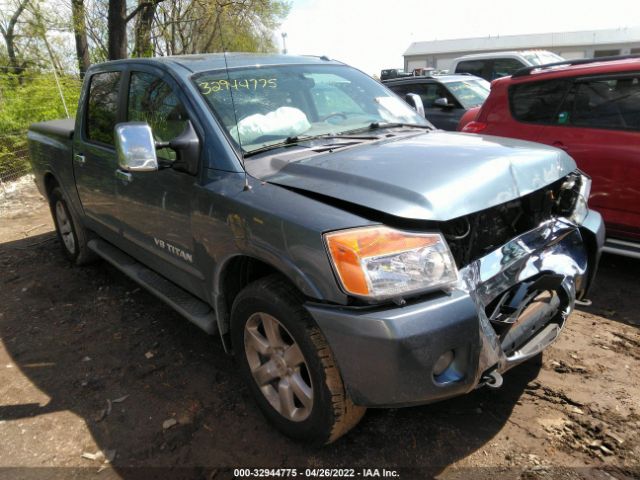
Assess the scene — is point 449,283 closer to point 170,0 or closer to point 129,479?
point 129,479

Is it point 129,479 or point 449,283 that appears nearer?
point 449,283

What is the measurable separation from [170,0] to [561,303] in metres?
18.2

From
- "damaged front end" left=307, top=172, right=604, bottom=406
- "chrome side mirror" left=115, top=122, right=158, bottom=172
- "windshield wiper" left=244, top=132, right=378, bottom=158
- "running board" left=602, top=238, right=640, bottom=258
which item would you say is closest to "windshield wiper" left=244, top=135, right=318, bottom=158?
"windshield wiper" left=244, top=132, right=378, bottom=158

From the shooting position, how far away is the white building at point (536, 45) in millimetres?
42594

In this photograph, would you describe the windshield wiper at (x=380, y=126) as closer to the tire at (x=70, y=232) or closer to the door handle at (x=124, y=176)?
the door handle at (x=124, y=176)

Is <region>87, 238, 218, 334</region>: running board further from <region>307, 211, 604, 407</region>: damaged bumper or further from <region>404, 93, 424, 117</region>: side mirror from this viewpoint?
<region>404, 93, 424, 117</region>: side mirror

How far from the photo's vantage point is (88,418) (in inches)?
108

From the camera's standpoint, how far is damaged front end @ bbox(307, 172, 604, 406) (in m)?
1.82

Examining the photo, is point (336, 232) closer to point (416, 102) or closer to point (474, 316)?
point (474, 316)

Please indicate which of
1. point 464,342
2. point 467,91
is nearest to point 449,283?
point 464,342

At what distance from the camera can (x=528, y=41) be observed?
49000 millimetres

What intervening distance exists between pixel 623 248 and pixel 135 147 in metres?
3.50

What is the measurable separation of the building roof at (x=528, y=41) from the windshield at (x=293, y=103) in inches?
1909

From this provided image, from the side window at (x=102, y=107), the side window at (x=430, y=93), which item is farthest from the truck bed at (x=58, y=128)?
the side window at (x=430, y=93)
